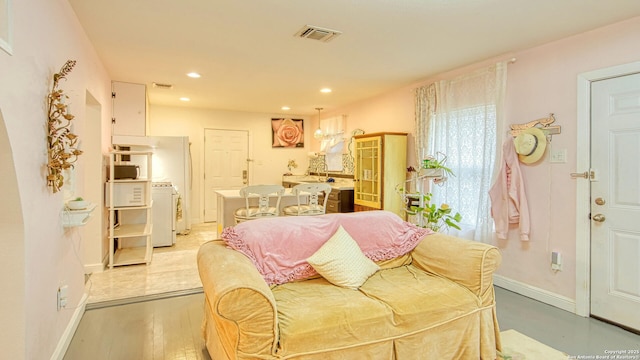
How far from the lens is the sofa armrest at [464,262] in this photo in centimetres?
204

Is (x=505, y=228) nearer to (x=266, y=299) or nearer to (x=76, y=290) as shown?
(x=266, y=299)

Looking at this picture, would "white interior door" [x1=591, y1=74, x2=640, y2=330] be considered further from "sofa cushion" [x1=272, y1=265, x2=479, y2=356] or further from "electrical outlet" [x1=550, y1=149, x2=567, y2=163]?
"sofa cushion" [x1=272, y1=265, x2=479, y2=356]

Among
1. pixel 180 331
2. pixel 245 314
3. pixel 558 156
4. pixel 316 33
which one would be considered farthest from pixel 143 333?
pixel 558 156

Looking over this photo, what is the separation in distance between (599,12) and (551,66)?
62 cm

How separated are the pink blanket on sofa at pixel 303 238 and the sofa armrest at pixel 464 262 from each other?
0.18 m

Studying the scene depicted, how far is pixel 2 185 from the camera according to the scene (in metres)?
1.53

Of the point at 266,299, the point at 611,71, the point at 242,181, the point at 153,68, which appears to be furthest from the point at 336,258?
the point at 242,181

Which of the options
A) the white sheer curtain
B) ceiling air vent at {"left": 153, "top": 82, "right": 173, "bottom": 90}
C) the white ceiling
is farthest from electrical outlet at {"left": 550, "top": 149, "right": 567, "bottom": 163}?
ceiling air vent at {"left": 153, "top": 82, "right": 173, "bottom": 90}

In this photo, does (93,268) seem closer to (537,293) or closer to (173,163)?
(173,163)

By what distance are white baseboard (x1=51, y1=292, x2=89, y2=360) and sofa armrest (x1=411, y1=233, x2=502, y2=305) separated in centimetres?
236

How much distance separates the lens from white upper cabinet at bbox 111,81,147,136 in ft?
14.7

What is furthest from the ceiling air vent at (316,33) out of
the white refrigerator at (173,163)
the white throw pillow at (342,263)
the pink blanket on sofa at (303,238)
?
the white refrigerator at (173,163)

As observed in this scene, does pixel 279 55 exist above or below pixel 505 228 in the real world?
above

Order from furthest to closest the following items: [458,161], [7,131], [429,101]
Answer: [429,101], [458,161], [7,131]
